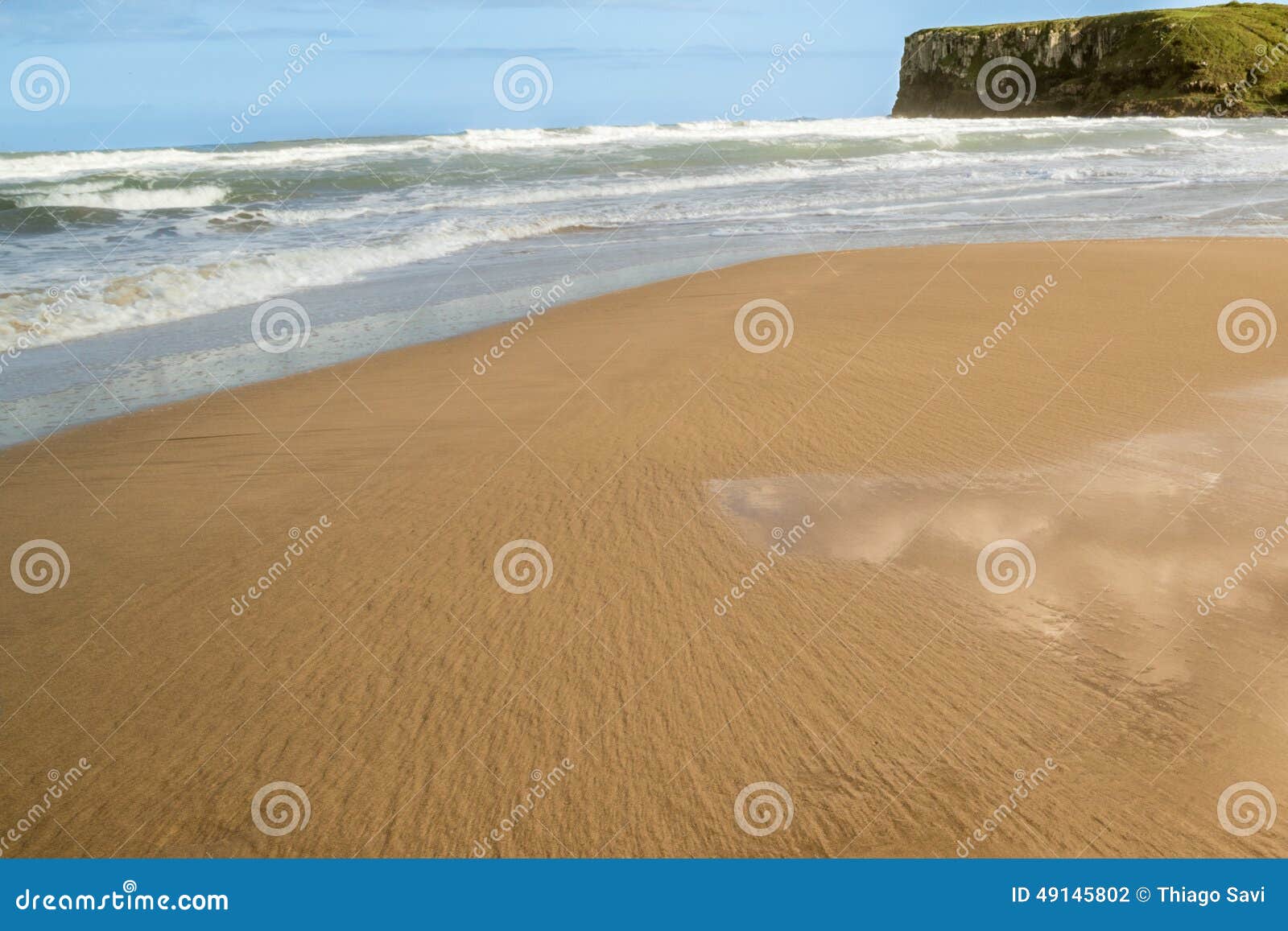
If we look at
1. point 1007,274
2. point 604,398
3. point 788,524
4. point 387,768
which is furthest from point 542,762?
point 1007,274

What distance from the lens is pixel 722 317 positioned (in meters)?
8.53

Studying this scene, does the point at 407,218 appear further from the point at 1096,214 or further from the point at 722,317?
the point at 1096,214
